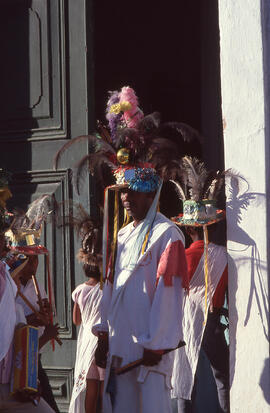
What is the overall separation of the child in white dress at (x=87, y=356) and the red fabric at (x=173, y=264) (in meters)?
1.28

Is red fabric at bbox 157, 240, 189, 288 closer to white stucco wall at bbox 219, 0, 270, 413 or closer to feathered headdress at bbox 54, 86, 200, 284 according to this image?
feathered headdress at bbox 54, 86, 200, 284

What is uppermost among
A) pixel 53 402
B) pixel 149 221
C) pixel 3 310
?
pixel 149 221

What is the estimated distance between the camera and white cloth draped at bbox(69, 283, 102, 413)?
613cm

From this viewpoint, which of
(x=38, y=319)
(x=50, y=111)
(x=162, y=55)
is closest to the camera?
(x=38, y=319)

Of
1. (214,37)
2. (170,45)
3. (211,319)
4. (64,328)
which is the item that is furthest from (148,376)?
(170,45)

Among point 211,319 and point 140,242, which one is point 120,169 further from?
point 211,319

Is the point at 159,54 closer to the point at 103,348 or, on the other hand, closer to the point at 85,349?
the point at 85,349

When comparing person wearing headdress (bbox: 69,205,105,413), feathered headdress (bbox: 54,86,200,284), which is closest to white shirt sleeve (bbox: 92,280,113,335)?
feathered headdress (bbox: 54,86,200,284)

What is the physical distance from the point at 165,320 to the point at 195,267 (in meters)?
1.27

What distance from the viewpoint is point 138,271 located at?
17.0ft

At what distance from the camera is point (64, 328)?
6.66 m

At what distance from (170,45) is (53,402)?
4210mm

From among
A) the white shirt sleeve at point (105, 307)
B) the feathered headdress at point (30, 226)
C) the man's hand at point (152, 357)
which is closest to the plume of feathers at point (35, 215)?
the feathered headdress at point (30, 226)

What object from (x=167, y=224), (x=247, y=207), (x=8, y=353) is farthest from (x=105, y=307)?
(x=247, y=207)
